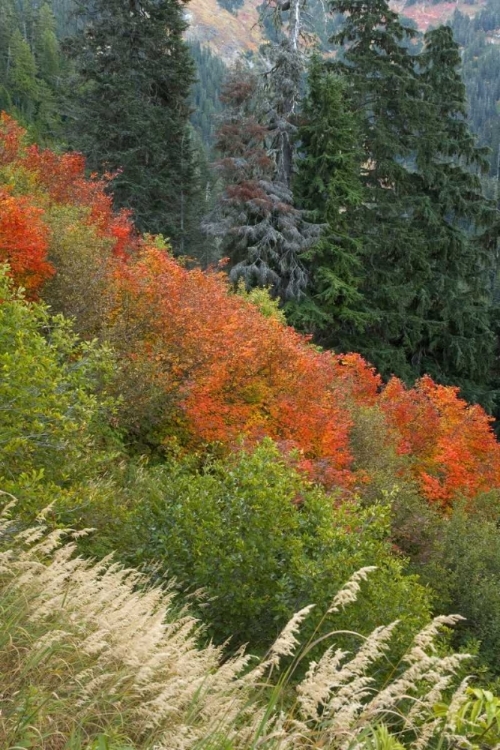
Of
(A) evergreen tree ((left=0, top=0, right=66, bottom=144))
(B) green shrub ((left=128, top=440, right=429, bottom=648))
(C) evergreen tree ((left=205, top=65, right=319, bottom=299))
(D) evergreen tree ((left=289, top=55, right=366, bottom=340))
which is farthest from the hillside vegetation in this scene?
(A) evergreen tree ((left=0, top=0, right=66, bottom=144))

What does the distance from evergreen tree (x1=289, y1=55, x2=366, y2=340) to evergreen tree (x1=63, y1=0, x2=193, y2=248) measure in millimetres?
6736

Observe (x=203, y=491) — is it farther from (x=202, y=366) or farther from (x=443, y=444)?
(x=443, y=444)

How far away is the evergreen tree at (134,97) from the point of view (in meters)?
28.4

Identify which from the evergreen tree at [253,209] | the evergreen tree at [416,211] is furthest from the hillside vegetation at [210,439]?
the evergreen tree at [416,211]

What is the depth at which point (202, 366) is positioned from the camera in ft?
45.6

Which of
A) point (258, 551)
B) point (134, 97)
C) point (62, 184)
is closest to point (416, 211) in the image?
point (134, 97)

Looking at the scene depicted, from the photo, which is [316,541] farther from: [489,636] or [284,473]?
[489,636]

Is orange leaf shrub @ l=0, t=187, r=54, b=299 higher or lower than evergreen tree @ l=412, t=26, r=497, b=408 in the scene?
lower

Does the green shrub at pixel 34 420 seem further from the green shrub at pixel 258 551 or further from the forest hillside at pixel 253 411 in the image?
the green shrub at pixel 258 551

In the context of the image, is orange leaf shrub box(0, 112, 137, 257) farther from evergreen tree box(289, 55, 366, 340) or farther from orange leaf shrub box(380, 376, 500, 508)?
orange leaf shrub box(380, 376, 500, 508)

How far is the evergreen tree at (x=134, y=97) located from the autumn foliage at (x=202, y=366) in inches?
380

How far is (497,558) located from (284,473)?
6580mm

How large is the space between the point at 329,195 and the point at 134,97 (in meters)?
9.72

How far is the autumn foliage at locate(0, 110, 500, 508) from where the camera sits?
12891 mm
